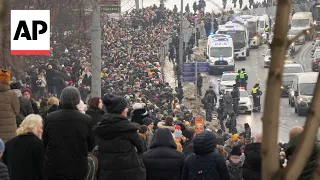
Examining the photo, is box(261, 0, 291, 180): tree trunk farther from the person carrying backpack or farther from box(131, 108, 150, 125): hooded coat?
box(131, 108, 150, 125): hooded coat

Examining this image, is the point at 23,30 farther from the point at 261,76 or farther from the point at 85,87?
the point at 261,76

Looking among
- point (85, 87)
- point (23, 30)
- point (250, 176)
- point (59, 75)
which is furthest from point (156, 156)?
point (85, 87)

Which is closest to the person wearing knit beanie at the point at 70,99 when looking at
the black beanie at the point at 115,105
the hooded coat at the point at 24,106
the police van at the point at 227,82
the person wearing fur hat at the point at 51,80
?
the black beanie at the point at 115,105

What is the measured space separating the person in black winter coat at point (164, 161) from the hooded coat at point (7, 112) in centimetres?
206

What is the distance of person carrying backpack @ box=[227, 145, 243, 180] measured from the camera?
1073cm

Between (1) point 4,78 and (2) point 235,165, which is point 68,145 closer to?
(1) point 4,78

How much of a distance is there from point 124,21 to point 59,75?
121 ft

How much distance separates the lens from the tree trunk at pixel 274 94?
3.52m

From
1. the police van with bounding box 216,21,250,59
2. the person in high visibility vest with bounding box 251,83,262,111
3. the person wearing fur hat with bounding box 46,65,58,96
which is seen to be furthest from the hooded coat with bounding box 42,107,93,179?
the police van with bounding box 216,21,250,59

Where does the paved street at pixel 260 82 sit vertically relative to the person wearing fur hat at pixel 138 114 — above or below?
below

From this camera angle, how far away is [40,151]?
875 cm

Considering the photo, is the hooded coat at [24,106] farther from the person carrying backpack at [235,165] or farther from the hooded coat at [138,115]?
the person carrying backpack at [235,165]

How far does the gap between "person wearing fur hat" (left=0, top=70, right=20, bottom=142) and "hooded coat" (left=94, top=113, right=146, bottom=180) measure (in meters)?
2.43

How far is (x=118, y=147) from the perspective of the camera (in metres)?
8.44
